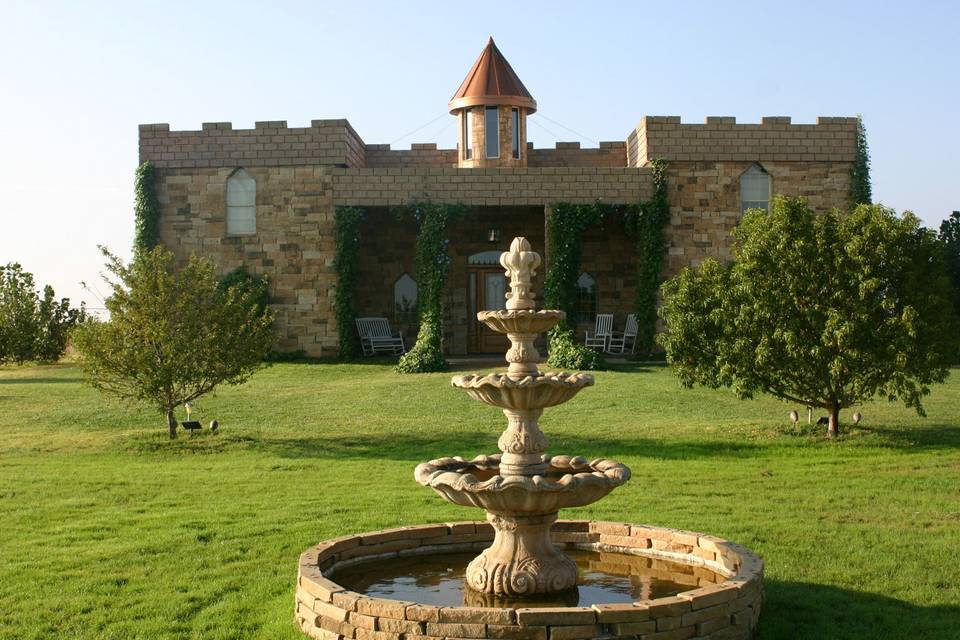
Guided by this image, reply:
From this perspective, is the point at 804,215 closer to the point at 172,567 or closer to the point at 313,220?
the point at 172,567

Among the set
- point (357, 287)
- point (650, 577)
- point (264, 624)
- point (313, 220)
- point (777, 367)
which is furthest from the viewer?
point (357, 287)

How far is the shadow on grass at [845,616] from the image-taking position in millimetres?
7188

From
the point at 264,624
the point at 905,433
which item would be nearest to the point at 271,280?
the point at 905,433

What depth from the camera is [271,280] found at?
26.8 meters

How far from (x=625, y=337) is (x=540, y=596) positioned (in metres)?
20.3

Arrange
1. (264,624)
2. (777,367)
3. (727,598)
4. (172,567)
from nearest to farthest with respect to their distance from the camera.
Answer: (727,598)
(264,624)
(172,567)
(777,367)

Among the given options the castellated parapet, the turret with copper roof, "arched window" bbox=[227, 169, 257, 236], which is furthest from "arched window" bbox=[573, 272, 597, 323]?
"arched window" bbox=[227, 169, 257, 236]

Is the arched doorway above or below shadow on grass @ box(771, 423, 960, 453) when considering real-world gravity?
above

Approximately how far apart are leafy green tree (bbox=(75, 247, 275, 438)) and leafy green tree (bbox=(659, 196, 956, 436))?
6995mm

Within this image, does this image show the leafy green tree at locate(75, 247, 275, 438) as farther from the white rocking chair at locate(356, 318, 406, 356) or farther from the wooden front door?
the wooden front door

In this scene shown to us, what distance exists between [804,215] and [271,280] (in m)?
14.5

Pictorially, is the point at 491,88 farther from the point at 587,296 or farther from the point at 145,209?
the point at 145,209

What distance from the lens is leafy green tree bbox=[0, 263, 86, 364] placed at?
29.0 meters

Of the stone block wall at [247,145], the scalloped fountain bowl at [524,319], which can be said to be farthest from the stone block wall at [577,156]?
the scalloped fountain bowl at [524,319]
